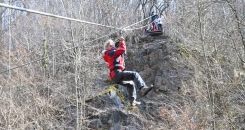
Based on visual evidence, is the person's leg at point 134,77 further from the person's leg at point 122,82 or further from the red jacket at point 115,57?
the red jacket at point 115,57

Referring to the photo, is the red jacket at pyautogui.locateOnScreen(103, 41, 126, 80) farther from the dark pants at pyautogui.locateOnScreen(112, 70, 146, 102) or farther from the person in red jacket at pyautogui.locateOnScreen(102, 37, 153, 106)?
the dark pants at pyautogui.locateOnScreen(112, 70, 146, 102)

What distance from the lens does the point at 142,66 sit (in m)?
17.8

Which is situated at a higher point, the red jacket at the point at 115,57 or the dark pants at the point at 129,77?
the red jacket at the point at 115,57

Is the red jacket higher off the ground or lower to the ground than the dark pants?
higher

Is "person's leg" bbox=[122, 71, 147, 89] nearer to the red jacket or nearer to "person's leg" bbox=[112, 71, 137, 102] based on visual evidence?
"person's leg" bbox=[112, 71, 137, 102]

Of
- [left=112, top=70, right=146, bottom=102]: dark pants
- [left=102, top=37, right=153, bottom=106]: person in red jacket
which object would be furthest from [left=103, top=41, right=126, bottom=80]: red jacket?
[left=112, top=70, right=146, bottom=102]: dark pants

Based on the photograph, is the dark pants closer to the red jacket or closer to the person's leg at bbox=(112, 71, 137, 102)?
the person's leg at bbox=(112, 71, 137, 102)

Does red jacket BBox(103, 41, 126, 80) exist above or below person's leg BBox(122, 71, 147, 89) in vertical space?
above

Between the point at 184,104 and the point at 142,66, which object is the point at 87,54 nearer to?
the point at 142,66

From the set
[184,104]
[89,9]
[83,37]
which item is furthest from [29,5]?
[184,104]

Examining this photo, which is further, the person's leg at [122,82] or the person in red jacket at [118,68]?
the person's leg at [122,82]

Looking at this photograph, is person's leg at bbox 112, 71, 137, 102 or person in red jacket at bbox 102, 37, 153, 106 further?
person's leg at bbox 112, 71, 137, 102

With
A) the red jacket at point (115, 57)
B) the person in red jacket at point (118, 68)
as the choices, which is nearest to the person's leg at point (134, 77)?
the person in red jacket at point (118, 68)

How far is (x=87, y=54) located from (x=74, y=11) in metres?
2.44
